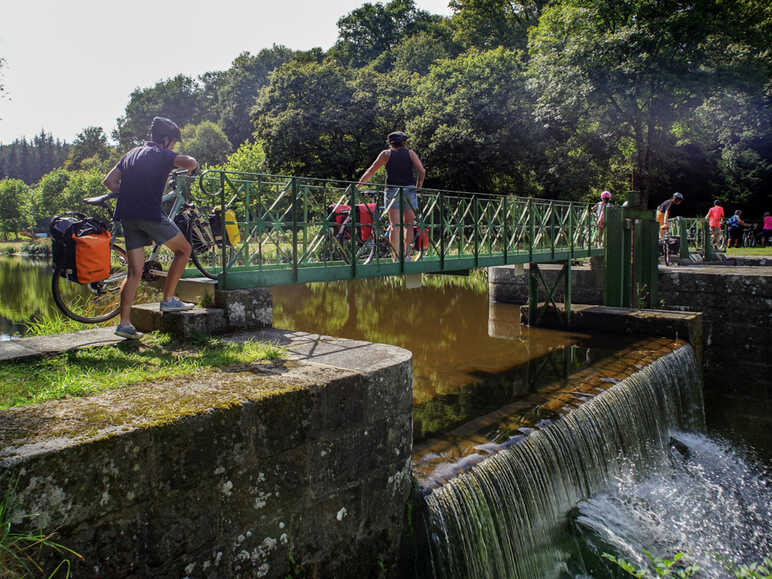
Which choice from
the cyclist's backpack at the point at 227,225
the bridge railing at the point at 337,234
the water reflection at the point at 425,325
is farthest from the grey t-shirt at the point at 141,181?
the water reflection at the point at 425,325

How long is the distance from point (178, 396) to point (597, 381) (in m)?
5.91

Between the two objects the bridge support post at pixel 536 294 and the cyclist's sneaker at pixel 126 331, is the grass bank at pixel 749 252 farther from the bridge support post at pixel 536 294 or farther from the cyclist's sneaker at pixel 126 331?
the cyclist's sneaker at pixel 126 331

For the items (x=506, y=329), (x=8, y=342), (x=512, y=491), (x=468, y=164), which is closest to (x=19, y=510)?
(x=8, y=342)

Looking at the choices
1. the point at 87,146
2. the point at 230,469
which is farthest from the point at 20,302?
the point at 87,146

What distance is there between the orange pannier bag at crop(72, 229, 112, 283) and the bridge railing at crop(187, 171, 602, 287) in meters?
0.95

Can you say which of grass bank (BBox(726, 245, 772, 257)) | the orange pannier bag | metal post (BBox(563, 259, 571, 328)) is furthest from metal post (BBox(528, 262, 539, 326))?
the orange pannier bag

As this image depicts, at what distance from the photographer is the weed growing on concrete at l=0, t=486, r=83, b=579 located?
2.24 m

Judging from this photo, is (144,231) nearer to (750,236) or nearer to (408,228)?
(408,228)

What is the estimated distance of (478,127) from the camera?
28.8 metres

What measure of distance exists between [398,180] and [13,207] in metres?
82.7

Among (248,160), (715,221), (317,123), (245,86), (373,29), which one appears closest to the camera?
(715,221)

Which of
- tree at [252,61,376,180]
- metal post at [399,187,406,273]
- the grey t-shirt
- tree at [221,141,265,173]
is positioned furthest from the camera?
tree at [221,141,265,173]

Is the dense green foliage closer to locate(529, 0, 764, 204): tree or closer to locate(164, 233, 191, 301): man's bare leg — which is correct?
locate(529, 0, 764, 204): tree

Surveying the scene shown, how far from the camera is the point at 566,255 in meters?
12.7
